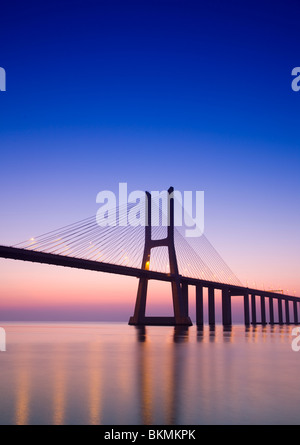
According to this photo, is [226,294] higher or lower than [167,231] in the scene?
lower

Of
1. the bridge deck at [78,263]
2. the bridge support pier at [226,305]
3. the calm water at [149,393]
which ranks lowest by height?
the bridge support pier at [226,305]

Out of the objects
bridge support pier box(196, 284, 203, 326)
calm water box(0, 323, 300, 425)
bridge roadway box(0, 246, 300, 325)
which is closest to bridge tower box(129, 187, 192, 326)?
bridge roadway box(0, 246, 300, 325)

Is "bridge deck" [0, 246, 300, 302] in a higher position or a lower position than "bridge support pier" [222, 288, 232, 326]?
higher

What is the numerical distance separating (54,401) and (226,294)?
77.8 meters

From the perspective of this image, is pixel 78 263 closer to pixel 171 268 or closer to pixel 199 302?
pixel 171 268

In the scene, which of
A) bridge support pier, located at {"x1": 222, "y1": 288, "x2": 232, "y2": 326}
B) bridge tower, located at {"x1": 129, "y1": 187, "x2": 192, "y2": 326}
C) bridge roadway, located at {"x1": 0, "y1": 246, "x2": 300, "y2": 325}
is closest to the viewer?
bridge roadway, located at {"x1": 0, "y1": 246, "x2": 300, "y2": 325}

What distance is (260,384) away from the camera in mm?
12484

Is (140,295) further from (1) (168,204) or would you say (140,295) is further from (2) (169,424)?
(2) (169,424)

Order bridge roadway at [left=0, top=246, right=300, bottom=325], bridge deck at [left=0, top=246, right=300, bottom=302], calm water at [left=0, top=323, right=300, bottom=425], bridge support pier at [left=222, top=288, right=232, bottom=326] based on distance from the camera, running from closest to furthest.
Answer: calm water at [left=0, top=323, right=300, bottom=425]
bridge deck at [left=0, top=246, right=300, bottom=302]
bridge roadway at [left=0, top=246, right=300, bottom=325]
bridge support pier at [left=222, top=288, right=232, bottom=326]

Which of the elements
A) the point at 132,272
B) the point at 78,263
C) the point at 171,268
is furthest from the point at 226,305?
the point at 78,263

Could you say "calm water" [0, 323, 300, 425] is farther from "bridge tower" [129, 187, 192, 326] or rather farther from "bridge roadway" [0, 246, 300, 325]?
"bridge tower" [129, 187, 192, 326]

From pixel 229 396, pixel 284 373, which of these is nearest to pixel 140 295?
pixel 284 373

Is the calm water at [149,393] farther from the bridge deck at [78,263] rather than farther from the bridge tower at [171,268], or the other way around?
the bridge tower at [171,268]

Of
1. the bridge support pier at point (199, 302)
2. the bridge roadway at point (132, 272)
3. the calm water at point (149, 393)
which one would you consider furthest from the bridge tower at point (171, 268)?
the calm water at point (149, 393)
